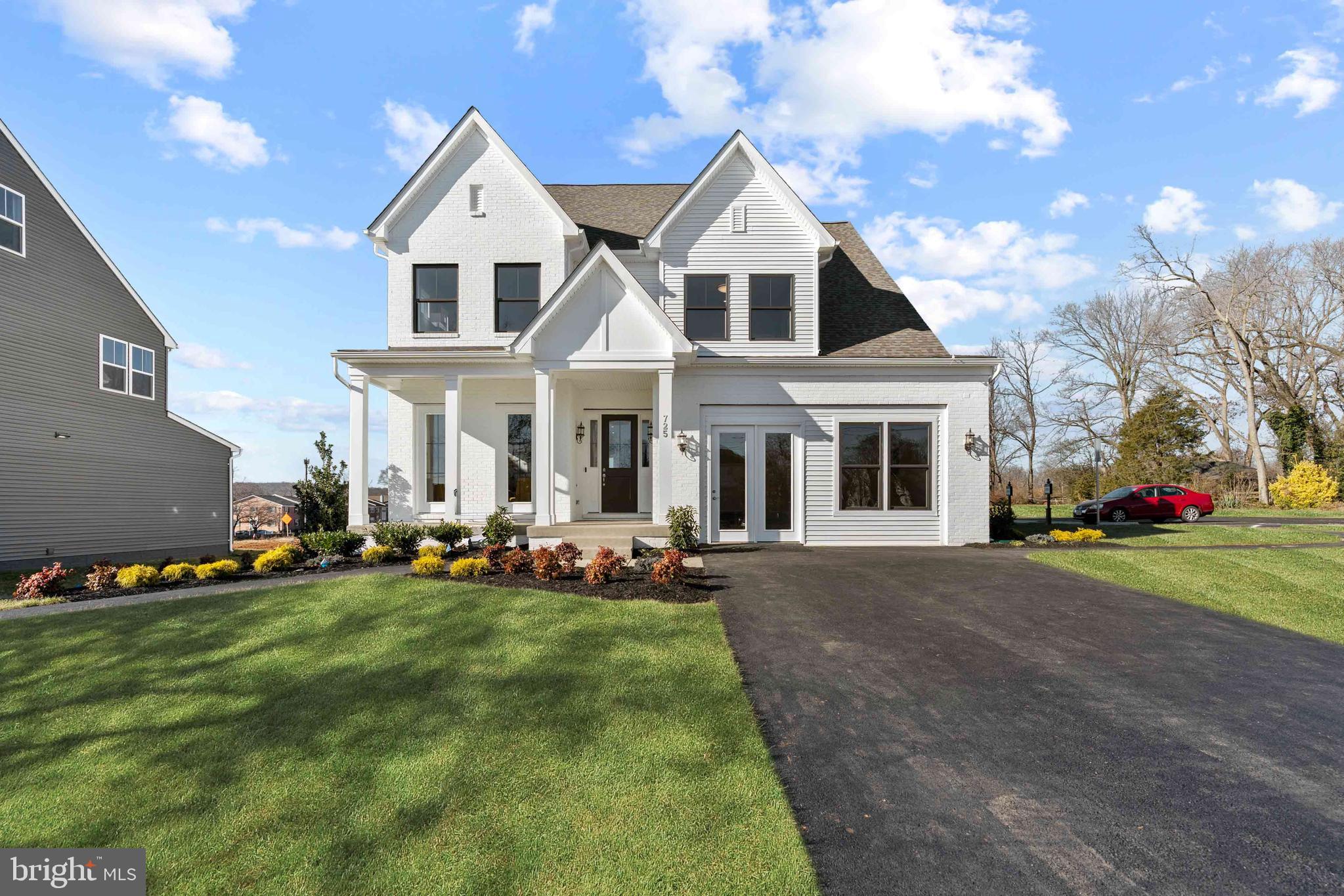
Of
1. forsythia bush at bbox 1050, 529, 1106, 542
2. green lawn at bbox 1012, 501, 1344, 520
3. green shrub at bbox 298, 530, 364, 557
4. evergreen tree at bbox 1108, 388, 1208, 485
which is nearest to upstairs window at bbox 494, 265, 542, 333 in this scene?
green shrub at bbox 298, 530, 364, 557

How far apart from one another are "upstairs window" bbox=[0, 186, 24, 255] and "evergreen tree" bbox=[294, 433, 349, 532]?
8.07m

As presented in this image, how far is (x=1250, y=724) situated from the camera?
4805mm

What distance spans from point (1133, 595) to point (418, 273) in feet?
49.3

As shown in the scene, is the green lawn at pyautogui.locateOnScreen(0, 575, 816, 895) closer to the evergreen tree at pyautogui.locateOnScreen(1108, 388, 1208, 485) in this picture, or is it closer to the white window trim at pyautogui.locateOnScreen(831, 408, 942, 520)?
the white window trim at pyautogui.locateOnScreen(831, 408, 942, 520)

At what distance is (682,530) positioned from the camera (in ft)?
38.1

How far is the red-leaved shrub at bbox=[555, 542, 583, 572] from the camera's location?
912cm

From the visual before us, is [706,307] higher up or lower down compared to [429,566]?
higher up

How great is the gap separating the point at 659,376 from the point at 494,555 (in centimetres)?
466

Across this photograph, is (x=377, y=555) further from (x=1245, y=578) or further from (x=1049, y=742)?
(x=1245, y=578)

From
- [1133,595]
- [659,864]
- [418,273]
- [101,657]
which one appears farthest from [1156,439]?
[101,657]

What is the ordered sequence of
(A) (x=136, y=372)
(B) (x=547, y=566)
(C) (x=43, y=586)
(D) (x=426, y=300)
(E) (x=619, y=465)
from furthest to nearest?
(A) (x=136, y=372), (E) (x=619, y=465), (D) (x=426, y=300), (C) (x=43, y=586), (B) (x=547, y=566)

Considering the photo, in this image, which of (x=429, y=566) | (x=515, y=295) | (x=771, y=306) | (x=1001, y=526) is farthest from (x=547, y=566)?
(x=1001, y=526)

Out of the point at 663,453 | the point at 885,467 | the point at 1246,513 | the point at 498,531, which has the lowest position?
the point at 1246,513

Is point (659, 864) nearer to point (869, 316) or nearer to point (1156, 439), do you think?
point (869, 316)
